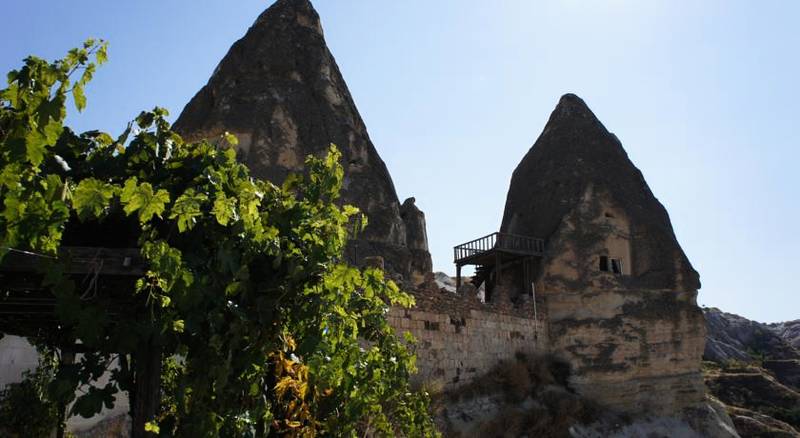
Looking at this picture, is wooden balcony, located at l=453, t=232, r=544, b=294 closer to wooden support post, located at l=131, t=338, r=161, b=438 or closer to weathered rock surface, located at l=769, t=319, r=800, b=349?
wooden support post, located at l=131, t=338, r=161, b=438

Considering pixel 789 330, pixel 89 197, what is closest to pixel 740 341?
pixel 789 330

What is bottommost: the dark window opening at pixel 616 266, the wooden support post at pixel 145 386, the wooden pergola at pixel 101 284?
the wooden support post at pixel 145 386

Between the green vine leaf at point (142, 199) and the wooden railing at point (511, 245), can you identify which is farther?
the wooden railing at point (511, 245)

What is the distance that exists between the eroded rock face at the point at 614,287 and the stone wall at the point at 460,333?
1.64 m

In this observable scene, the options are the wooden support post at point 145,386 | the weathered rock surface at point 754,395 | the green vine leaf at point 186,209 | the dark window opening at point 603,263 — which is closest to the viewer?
the green vine leaf at point 186,209

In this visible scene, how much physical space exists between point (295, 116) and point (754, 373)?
31.6 meters

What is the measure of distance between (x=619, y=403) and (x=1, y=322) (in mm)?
17400

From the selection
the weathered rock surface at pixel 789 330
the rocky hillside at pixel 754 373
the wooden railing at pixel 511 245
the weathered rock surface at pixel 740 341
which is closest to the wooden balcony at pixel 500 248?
the wooden railing at pixel 511 245

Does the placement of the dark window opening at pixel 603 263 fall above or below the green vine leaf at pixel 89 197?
above

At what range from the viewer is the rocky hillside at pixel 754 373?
98.2ft

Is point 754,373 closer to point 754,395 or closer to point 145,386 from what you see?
point 754,395

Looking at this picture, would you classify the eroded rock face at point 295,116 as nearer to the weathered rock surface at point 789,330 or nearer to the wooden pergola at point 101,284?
the wooden pergola at point 101,284

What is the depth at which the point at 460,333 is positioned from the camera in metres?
16.0

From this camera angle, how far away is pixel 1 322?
17.5 ft
